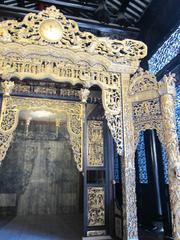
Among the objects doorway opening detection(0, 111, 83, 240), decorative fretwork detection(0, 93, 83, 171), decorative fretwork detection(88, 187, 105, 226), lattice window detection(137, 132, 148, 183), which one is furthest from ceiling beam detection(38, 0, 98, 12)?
decorative fretwork detection(88, 187, 105, 226)

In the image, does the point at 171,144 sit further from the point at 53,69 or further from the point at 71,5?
the point at 71,5

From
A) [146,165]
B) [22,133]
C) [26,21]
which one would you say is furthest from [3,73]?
[22,133]

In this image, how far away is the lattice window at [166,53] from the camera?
3.70 m

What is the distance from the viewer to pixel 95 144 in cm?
414

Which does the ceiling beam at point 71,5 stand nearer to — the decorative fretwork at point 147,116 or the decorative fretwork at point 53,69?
the decorative fretwork at point 53,69

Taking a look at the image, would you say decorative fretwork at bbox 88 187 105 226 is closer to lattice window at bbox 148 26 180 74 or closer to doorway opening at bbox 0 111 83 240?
lattice window at bbox 148 26 180 74

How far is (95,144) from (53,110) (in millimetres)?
1052

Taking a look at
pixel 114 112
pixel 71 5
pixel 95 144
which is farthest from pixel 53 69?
pixel 71 5

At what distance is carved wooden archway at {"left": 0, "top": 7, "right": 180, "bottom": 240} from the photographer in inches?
96.6

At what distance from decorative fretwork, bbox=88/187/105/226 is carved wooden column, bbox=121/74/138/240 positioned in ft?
4.82

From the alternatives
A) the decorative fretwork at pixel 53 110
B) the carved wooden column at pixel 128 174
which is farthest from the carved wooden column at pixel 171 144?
the decorative fretwork at pixel 53 110

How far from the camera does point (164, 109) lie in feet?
8.21

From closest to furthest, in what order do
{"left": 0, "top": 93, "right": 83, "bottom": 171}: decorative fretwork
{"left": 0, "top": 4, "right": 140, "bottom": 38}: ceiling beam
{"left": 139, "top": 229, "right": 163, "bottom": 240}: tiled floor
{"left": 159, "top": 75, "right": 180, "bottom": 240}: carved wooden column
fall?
{"left": 159, "top": 75, "right": 180, "bottom": 240}: carved wooden column, {"left": 0, "top": 93, "right": 83, "bottom": 171}: decorative fretwork, {"left": 139, "top": 229, "right": 163, "bottom": 240}: tiled floor, {"left": 0, "top": 4, "right": 140, "bottom": 38}: ceiling beam

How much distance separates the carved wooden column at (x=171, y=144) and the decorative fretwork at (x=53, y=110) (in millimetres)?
1601
